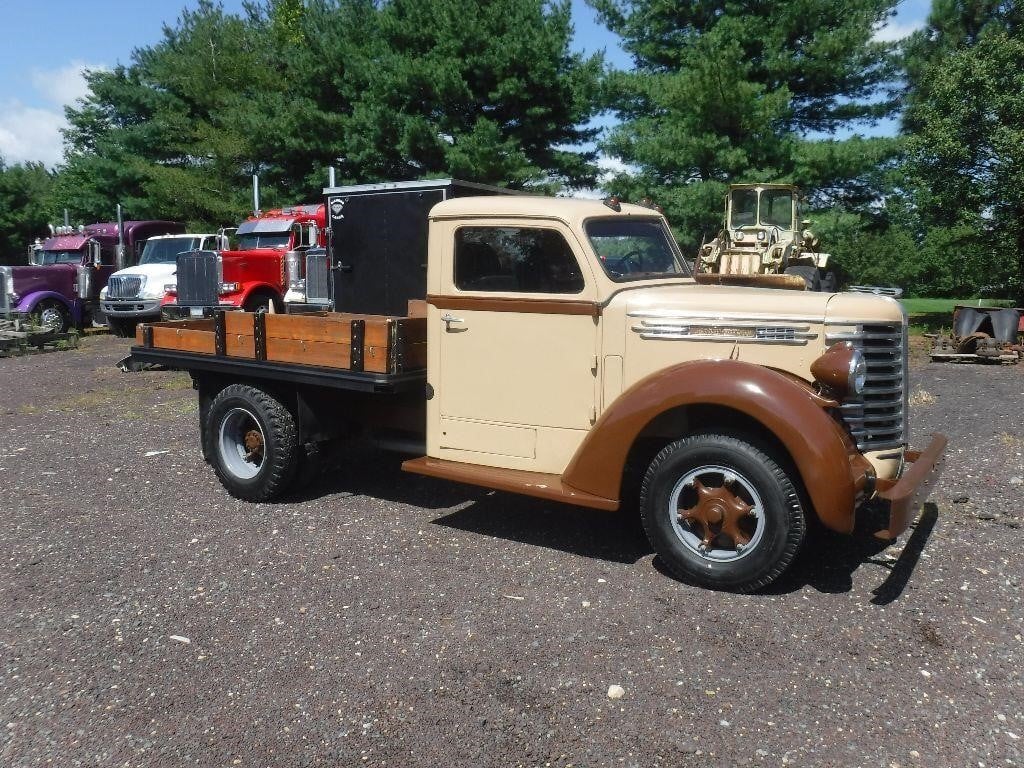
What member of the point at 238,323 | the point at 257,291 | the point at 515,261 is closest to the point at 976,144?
the point at 257,291

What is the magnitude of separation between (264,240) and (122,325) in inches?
186

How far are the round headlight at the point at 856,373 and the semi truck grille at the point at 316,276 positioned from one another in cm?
943

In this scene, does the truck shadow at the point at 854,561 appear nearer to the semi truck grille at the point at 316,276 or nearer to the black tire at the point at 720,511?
the black tire at the point at 720,511

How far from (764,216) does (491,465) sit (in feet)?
38.7

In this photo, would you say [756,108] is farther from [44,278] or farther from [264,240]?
[44,278]

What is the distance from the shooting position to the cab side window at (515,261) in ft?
15.9

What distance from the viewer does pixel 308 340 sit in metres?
5.68

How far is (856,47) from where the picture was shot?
17.6 metres

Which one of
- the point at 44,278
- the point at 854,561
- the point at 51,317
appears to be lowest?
the point at 854,561

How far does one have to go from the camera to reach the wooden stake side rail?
531cm

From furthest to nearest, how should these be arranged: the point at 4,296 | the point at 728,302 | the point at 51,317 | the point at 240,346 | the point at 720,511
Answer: the point at 51,317 → the point at 4,296 → the point at 240,346 → the point at 728,302 → the point at 720,511

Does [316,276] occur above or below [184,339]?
above

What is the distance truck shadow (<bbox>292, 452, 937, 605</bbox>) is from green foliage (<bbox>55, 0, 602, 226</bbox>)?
12971 mm

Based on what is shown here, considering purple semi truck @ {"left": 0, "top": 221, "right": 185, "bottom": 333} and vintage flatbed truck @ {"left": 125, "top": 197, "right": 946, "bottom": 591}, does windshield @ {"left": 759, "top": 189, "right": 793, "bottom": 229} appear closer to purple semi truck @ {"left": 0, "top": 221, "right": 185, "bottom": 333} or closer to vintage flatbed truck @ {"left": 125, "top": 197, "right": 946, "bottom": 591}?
vintage flatbed truck @ {"left": 125, "top": 197, "right": 946, "bottom": 591}
